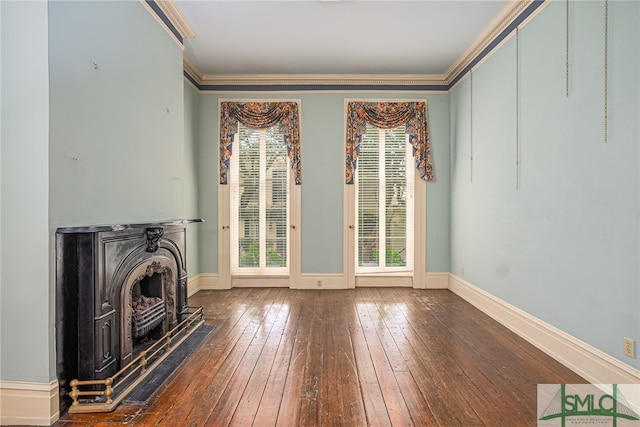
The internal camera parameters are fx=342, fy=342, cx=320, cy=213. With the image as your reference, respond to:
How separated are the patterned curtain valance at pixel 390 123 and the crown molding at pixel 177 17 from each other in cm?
235

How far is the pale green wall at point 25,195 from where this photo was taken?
1.89 metres

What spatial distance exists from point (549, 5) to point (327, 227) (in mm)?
3447

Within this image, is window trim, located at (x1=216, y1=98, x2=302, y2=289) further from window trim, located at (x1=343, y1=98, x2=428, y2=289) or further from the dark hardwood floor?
the dark hardwood floor

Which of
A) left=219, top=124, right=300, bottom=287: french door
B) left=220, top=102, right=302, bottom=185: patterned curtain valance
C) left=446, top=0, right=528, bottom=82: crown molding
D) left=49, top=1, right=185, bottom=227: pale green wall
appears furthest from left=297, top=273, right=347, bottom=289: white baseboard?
left=446, top=0, right=528, bottom=82: crown molding

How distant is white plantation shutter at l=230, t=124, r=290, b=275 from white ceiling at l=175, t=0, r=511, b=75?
981 millimetres

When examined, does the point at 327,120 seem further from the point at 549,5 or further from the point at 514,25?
the point at 549,5

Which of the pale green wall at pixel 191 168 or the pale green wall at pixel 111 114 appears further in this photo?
the pale green wall at pixel 191 168

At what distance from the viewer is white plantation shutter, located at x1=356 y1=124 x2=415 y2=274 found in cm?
511

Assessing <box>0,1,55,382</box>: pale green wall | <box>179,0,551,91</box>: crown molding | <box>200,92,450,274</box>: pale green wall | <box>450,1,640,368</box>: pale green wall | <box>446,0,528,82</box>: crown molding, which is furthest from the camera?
<box>200,92,450,274</box>: pale green wall

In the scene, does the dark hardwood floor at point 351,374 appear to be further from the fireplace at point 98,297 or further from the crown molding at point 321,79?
the crown molding at point 321,79

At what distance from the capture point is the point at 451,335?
10.6ft
